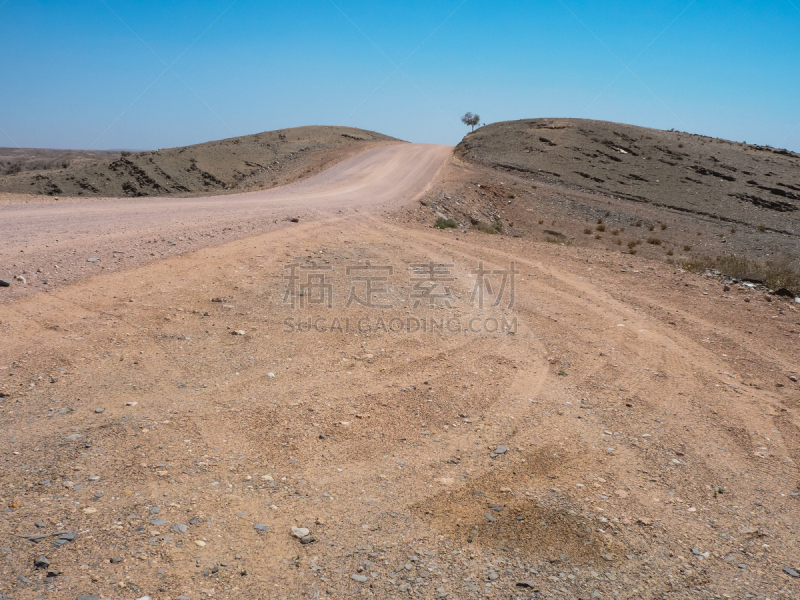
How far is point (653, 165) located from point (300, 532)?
31941 mm

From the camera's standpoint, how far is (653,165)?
30391mm

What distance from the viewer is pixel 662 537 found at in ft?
13.9

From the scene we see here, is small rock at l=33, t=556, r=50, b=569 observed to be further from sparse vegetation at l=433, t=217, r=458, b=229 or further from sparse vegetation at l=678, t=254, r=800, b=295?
sparse vegetation at l=678, t=254, r=800, b=295

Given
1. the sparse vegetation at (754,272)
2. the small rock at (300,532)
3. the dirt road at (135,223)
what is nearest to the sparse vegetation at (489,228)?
the dirt road at (135,223)

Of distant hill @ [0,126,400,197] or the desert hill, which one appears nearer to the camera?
distant hill @ [0,126,400,197]

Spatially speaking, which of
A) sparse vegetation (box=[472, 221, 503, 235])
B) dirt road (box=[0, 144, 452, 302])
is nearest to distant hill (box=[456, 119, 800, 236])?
sparse vegetation (box=[472, 221, 503, 235])

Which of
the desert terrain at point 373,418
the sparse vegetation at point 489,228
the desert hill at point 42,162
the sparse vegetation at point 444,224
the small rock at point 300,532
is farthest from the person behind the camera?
the desert hill at point 42,162

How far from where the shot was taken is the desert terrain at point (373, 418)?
3756mm

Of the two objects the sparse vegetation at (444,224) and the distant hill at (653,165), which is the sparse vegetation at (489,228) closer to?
the sparse vegetation at (444,224)

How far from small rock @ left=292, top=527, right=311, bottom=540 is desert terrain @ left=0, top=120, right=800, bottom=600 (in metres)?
0.06

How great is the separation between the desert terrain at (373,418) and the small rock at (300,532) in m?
0.06

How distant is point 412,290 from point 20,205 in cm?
961

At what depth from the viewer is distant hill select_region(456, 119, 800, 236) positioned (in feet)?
86.7

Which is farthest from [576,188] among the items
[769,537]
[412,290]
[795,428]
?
[769,537]
